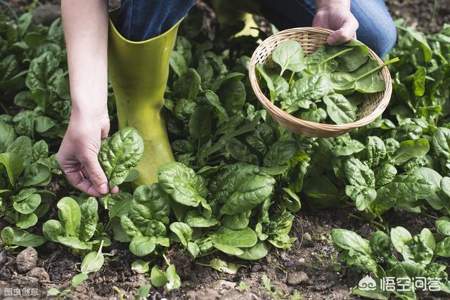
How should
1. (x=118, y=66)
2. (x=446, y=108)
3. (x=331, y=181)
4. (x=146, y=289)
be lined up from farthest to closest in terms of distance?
(x=446, y=108)
(x=331, y=181)
(x=118, y=66)
(x=146, y=289)

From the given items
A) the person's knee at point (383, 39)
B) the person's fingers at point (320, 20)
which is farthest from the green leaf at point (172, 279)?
the person's knee at point (383, 39)

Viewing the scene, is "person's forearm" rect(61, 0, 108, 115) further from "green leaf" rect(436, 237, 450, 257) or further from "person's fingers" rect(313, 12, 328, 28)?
"green leaf" rect(436, 237, 450, 257)

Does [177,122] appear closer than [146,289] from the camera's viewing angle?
No

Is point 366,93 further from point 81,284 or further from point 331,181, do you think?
point 81,284

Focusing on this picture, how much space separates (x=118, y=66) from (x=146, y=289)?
519mm

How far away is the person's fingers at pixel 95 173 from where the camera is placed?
1303 millimetres

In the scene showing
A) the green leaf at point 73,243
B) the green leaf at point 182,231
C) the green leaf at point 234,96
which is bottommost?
the green leaf at point 73,243

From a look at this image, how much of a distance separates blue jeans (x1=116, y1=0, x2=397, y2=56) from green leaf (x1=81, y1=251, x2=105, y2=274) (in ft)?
1.64

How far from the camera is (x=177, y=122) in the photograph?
1.75 m

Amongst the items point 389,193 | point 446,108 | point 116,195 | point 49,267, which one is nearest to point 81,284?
point 49,267

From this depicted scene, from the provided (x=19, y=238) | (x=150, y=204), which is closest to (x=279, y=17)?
(x=150, y=204)

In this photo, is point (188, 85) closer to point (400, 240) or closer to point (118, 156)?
point (118, 156)

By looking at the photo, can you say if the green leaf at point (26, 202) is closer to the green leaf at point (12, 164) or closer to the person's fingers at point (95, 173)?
the green leaf at point (12, 164)

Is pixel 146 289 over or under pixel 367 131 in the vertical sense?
under
